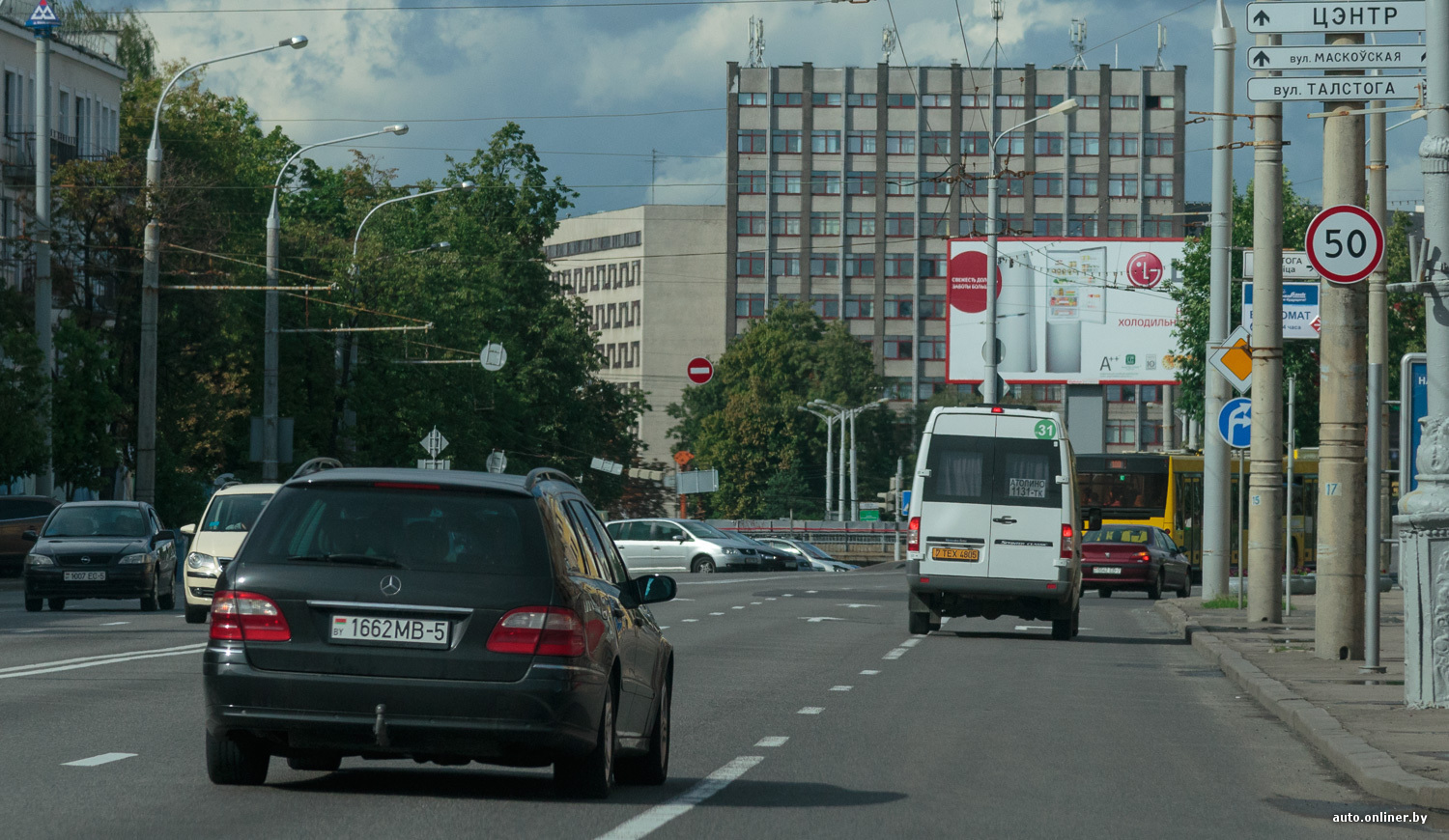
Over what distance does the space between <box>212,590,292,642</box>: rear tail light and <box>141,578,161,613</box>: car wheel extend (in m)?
20.8

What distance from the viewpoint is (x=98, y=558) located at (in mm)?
28625

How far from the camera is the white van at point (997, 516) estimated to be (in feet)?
83.5

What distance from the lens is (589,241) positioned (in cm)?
15800

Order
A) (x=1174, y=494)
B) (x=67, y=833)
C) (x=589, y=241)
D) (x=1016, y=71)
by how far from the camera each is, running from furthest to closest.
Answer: (x=589, y=241) < (x=1016, y=71) < (x=1174, y=494) < (x=67, y=833)

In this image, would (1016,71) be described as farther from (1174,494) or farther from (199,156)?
(1174,494)

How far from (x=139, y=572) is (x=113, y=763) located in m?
18.5

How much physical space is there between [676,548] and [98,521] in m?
32.1

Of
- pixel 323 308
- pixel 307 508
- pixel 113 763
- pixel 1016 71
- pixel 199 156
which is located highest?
pixel 1016 71

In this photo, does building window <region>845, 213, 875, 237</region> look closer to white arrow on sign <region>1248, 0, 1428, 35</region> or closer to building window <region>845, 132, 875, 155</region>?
building window <region>845, 132, 875, 155</region>

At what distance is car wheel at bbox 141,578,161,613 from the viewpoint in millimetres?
29359

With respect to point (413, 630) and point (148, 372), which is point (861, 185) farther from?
point (413, 630)

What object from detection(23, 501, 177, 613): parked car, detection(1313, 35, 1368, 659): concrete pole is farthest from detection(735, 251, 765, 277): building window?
detection(1313, 35, 1368, 659): concrete pole

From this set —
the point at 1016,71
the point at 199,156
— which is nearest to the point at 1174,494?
the point at 199,156

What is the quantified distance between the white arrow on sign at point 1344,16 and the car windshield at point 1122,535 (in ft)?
89.7
